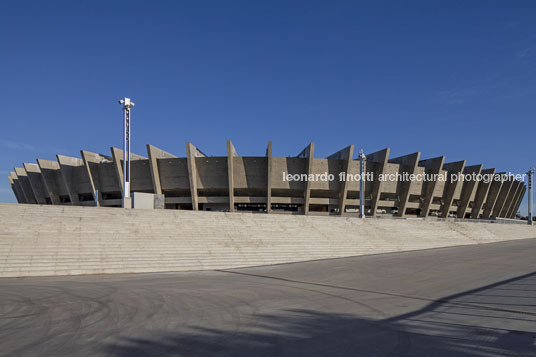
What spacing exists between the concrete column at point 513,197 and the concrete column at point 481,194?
15362 millimetres

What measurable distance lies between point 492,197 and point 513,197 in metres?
Answer: 13.3

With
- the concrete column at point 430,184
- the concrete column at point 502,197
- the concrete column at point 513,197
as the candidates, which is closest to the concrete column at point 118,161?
the concrete column at point 430,184

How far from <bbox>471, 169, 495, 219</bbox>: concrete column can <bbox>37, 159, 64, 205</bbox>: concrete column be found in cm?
6340

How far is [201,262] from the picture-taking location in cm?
1464

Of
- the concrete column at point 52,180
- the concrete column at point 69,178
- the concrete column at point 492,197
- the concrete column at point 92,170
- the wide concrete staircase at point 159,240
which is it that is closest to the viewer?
the wide concrete staircase at point 159,240

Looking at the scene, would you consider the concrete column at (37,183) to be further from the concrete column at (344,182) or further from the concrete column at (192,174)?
the concrete column at (344,182)

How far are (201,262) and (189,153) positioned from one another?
25.6 m

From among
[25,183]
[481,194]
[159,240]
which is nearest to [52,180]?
[25,183]

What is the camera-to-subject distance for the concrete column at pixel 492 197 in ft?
196

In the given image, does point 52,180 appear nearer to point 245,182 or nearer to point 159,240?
point 245,182

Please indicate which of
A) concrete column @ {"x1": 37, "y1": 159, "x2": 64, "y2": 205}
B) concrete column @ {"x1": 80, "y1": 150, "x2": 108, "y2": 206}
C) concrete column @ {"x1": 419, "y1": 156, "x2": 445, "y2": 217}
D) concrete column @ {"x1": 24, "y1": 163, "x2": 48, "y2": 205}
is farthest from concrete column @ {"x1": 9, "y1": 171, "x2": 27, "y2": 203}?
concrete column @ {"x1": 419, "y1": 156, "x2": 445, "y2": 217}

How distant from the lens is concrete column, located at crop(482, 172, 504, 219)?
59750 millimetres

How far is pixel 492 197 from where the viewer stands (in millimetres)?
61438

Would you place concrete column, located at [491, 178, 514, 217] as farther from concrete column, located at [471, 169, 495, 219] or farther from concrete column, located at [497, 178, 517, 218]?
concrete column, located at [471, 169, 495, 219]
